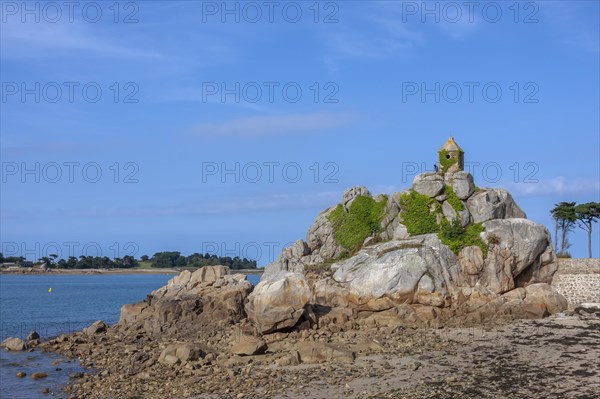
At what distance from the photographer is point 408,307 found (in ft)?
102

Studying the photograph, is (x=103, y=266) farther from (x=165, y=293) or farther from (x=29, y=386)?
(x=29, y=386)

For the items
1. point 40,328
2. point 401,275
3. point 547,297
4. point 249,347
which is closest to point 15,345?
point 40,328

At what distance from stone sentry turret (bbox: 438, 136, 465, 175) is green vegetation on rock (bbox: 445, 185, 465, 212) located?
1624 millimetres

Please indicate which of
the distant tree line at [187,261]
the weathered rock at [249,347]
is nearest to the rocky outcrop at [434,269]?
the weathered rock at [249,347]

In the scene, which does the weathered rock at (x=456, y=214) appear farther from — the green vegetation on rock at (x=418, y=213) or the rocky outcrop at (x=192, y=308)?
the rocky outcrop at (x=192, y=308)

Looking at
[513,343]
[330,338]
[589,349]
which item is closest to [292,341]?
[330,338]

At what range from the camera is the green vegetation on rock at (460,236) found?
34.4m

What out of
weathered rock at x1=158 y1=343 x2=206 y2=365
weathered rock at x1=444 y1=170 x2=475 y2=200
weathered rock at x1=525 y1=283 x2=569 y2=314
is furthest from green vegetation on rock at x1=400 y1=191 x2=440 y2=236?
weathered rock at x1=158 y1=343 x2=206 y2=365

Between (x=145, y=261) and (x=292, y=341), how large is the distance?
17442 cm

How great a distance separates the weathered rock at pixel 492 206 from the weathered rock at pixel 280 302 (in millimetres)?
12766

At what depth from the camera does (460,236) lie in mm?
34875

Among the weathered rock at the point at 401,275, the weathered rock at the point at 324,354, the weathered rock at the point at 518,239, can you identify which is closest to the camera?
the weathered rock at the point at 324,354

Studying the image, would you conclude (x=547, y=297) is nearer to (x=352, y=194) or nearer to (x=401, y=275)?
(x=401, y=275)

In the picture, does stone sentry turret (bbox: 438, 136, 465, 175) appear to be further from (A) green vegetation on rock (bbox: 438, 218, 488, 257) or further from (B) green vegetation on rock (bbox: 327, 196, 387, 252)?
(A) green vegetation on rock (bbox: 438, 218, 488, 257)
